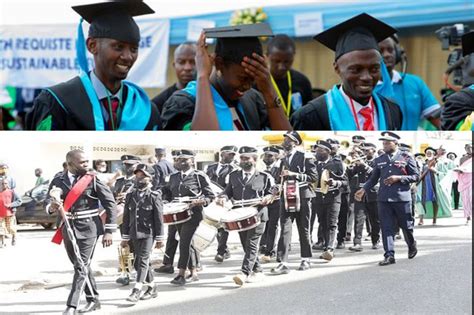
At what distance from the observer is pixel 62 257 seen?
299cm

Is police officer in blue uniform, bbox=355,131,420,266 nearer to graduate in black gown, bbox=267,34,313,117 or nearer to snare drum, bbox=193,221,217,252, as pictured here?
snare drum, bbox=193,221,217,252

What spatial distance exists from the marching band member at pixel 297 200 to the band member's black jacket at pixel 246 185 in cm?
7

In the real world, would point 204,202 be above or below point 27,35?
below

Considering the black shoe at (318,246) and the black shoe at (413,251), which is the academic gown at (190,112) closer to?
the black shoe at (318,246)

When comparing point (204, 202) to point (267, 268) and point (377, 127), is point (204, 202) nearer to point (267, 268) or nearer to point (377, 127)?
point (267, 268)

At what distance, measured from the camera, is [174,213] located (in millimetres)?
3008

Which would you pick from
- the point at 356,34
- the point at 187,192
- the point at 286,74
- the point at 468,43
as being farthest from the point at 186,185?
the point at 286,74

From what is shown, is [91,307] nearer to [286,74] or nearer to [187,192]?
[187,192]

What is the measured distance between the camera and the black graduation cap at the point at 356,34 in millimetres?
4113

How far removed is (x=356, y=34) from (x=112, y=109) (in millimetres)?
1394

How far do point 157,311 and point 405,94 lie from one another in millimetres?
3473

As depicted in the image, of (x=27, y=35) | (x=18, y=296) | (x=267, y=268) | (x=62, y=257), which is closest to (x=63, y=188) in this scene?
(x=62, y=257)

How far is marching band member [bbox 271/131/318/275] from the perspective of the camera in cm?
303

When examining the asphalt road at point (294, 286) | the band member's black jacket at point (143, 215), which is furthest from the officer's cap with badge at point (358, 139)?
the band member's black jacket at point (143, 215)
